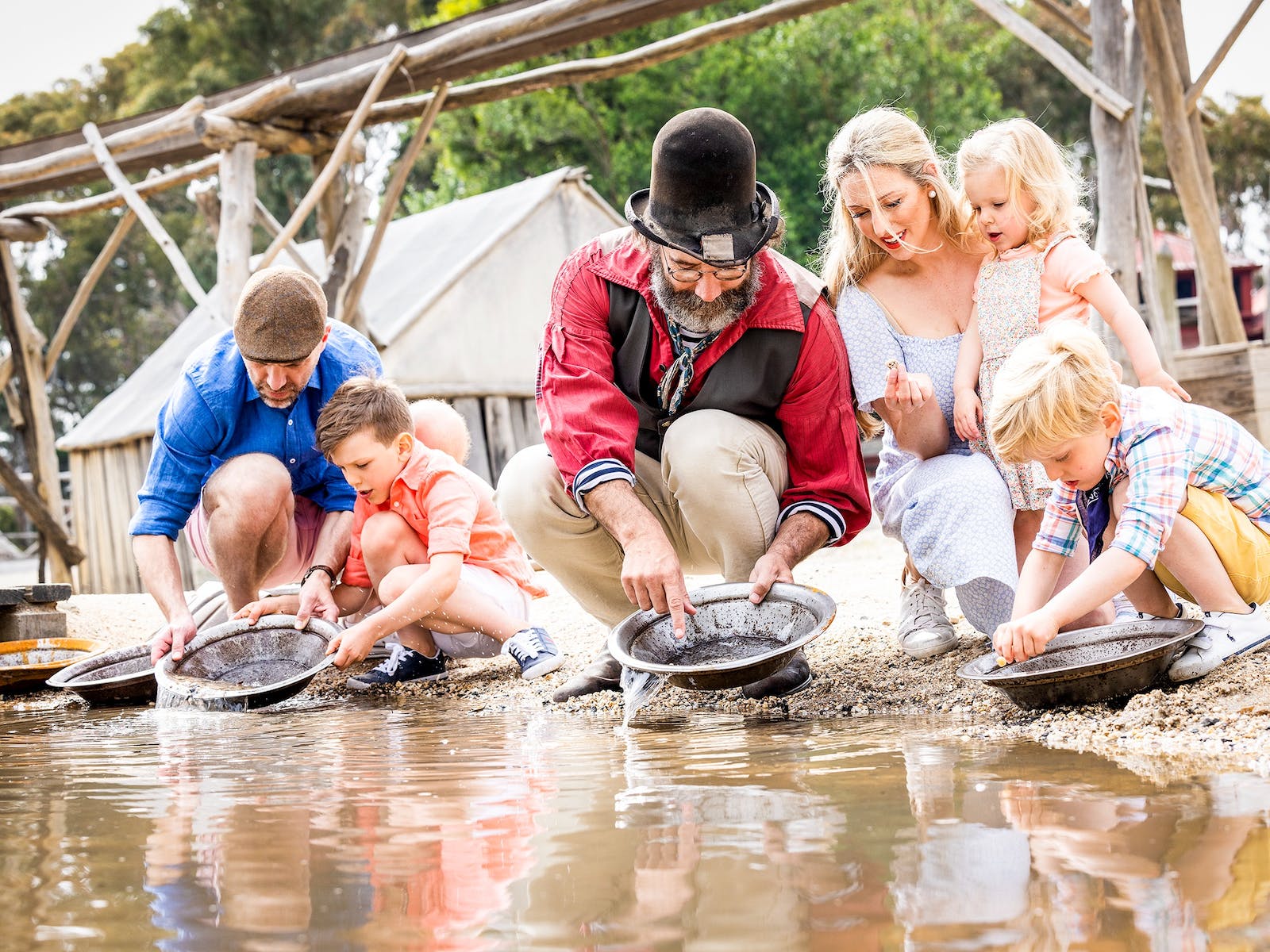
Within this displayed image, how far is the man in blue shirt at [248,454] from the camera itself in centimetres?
362

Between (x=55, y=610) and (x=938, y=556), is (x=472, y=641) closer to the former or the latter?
(x=938, y=556)

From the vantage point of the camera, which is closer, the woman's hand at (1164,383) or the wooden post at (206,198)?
the woman's hand at (1164,383)

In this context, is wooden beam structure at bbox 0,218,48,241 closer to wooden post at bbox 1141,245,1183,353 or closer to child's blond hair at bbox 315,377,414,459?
child's blond hair at bbox 315,377,414,459

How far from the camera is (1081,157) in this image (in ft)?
85.5

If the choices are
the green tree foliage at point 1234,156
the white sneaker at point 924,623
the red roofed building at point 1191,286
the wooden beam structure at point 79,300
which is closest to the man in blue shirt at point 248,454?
the white sneaker at point 924,623

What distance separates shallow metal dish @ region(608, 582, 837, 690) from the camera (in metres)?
2.90

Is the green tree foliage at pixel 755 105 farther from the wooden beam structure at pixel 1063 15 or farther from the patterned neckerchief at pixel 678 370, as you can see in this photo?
the patterned neckerchief at pixel 678 370

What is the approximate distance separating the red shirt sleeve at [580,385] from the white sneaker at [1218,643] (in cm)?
131

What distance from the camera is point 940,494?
121 inches

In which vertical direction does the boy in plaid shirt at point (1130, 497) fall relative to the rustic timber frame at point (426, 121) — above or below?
below

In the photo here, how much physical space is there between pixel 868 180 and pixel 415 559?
5.63 ft

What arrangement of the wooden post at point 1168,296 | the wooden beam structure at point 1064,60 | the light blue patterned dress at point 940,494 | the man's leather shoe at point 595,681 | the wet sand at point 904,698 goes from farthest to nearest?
the wooden post at point 1168,296, the wooden beam structure at point 1064,60, the man's leather shoe at point 595,681, the light blue patterned dress at point 940,494, the wet sand at point 904,698

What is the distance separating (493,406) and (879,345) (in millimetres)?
6636

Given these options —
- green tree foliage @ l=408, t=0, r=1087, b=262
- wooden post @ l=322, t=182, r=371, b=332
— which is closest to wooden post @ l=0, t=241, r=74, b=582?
wooden post @ l=322, t=182, r=371, b=332
